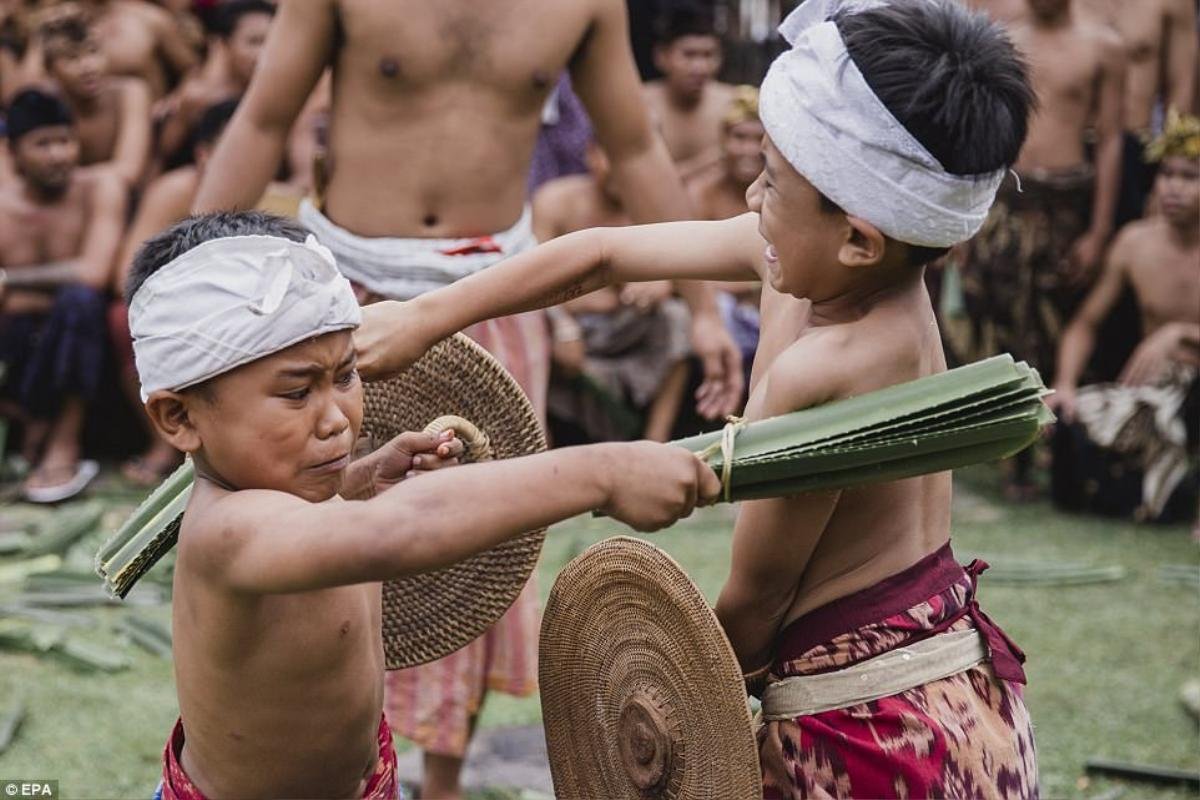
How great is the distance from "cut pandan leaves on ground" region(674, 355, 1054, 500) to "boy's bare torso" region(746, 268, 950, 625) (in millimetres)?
90

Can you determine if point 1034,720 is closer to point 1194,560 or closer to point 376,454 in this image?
point 1194,560

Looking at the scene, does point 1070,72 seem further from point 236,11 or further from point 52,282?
point 52,282

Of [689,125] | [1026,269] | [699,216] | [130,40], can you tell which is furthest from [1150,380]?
[130,40]

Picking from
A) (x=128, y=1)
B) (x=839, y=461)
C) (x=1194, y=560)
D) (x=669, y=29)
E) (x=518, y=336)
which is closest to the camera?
(x=839, y=461)

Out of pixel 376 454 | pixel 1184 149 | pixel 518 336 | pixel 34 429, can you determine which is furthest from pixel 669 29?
pixel 376 454

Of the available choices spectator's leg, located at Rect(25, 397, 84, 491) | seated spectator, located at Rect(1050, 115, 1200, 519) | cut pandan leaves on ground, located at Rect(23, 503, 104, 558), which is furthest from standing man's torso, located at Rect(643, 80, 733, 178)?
cut pandan leaves on ground, located at Rect(23, 503, 104, 558)

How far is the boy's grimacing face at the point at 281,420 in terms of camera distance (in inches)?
94.9

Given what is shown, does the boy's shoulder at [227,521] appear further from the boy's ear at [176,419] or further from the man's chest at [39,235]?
the man's chest at [39,235]

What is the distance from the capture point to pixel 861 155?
7.77ft

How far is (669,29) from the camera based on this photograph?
938 cm

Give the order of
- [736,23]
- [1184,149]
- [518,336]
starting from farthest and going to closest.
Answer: [736,23] < [1184,149] < [518,336]

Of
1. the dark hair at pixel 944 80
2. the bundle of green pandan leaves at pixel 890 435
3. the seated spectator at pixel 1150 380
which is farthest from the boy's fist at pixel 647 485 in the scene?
the seated spectator at pixel 1150 380

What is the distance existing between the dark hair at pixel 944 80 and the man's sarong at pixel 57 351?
6.41 meters

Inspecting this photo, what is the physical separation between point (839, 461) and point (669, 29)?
7375mm
